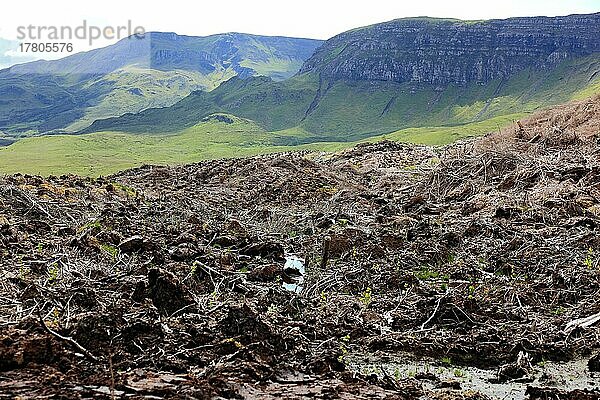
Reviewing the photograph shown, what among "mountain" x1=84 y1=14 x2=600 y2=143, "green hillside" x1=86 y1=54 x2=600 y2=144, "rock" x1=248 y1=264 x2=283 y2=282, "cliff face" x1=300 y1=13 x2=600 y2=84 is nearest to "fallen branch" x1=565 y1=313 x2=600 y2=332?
"rock" x1=248 y1=264 x2=283 y2=282

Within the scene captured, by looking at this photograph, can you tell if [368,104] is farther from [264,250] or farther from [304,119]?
[264,250]

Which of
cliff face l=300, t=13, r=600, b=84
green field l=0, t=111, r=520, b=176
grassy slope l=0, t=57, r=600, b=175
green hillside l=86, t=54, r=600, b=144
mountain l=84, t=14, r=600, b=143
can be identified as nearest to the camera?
green field l=0, t=111, r=520, b=176

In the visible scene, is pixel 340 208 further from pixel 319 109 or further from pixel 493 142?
pixel 319 109

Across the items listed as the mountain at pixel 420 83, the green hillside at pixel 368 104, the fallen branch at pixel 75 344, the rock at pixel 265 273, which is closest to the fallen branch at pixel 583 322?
the rock at pixel 265 273

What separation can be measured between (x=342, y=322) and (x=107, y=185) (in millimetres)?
18152

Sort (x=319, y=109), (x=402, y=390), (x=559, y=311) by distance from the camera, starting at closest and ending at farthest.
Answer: (x=402, y=390)
(x=559, y=311)
(x=319, y=109)

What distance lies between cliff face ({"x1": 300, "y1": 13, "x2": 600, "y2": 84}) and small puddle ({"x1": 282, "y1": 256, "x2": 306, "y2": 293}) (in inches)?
5728

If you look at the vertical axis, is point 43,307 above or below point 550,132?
below

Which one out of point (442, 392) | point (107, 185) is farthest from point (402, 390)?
point (107, 185)

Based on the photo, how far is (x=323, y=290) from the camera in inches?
422

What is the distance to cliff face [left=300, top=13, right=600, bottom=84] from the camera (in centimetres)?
14438

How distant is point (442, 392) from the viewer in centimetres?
640

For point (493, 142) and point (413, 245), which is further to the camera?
point (493, 142)

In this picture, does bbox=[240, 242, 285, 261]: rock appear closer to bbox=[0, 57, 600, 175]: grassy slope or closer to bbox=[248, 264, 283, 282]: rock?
bbox=[248, 264, 283, 282]: rock
